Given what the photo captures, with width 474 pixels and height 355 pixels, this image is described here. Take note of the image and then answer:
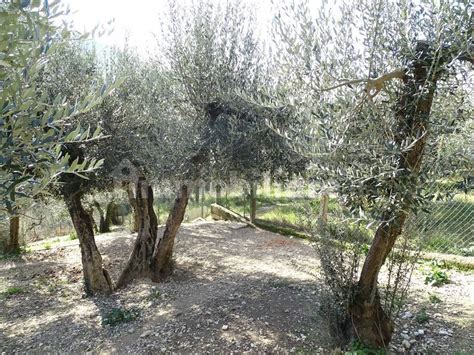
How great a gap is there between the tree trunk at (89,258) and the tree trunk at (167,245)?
930 mm

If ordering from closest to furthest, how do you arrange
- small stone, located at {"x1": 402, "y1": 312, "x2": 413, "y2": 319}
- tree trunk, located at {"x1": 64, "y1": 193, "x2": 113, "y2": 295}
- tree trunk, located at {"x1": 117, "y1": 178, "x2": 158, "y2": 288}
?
small stone, located at {"x1": 402, "y1": 312, "x2": 413, "y2": 319} < tree trunk, located at {"x1": 64, "y1": 193, "x2": 113, "y2": 295} < tree trunk, located at {"x1": 117, "y1": 178, "x2": 158, "y2": 288}

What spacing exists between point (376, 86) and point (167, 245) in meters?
5.34

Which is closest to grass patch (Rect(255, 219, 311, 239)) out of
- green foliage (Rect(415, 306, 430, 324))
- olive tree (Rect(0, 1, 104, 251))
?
green foliage (Rect(415, 306, 430, 324))

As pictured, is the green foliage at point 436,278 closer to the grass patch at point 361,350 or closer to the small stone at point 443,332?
the small stone at point 443,332

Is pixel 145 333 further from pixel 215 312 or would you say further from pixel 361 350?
pixel 361 350

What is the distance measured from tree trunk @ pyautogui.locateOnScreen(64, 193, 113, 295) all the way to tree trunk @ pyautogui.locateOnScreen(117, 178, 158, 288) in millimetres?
326

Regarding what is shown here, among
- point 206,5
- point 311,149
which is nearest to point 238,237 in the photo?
point 206,5

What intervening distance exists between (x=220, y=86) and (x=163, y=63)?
1.32 metres

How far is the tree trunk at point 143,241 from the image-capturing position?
7121 mm

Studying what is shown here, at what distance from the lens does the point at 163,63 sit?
5.96 metres

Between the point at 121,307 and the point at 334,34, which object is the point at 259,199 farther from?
the point at 334,34

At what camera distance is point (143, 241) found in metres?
7.30

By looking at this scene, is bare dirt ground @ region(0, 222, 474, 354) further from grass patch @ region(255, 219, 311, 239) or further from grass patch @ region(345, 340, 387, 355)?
grass patch @ region(255, 219, 311, 239)

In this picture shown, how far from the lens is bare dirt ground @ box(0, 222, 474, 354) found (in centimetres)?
407
